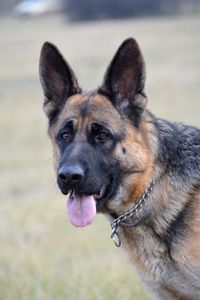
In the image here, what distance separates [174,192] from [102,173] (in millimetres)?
571

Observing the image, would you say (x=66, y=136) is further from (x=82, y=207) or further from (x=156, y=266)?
(x=156, y=266)

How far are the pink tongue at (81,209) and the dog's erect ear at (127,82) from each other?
0.64 metres

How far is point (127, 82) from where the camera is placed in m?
4.79

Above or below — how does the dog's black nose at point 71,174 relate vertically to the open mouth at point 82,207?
above

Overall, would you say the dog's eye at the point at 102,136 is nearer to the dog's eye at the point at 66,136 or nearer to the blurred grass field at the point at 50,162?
the dog's eye at the point at 66,136

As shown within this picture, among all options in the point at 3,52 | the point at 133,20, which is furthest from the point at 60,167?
the point at 133,20

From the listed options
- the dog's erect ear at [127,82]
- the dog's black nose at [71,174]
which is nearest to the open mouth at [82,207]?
the dog's black nose at [71,174]

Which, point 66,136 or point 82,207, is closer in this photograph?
point 82,207

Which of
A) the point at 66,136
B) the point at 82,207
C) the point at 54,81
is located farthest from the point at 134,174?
the point at 54,81

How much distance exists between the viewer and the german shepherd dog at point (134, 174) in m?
4.54

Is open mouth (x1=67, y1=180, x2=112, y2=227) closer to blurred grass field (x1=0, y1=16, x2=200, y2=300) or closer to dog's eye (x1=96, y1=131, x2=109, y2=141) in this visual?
dog's eye (x1=96, y1=131, x2=109, y2=141)

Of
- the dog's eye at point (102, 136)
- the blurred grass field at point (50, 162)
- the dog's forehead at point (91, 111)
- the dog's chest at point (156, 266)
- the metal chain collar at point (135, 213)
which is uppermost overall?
the dog's forehead at point (91, 111)

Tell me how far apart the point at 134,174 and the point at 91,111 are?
0.50 m

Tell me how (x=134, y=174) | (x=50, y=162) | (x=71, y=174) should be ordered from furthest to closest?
(x=50, y=162) → (x=134, y=174) → (x=71, y=174)
